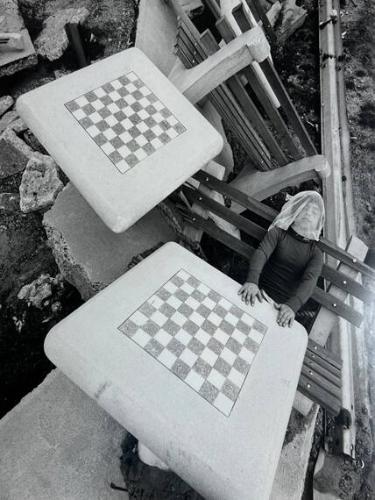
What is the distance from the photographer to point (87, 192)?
1.69 metres

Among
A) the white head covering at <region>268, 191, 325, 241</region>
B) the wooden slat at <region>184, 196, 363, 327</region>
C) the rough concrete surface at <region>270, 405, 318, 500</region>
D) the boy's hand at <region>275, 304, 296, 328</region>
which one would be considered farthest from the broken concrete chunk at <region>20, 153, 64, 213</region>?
the rough concrete surface at <region>270, 405, 318, 500</region>

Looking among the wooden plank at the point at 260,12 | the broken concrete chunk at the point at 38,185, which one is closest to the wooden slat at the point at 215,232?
the broken concrete chunk at the point at 38,185

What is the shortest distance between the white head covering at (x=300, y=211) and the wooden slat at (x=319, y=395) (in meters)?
0.91

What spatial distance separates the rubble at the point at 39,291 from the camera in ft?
8.13

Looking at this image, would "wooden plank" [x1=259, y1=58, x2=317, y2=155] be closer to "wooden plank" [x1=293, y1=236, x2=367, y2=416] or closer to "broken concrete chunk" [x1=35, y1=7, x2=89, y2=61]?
"wooden plank" [x1=293, y1=236, x2=367, y2=416]

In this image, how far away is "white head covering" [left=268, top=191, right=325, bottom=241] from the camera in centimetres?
227

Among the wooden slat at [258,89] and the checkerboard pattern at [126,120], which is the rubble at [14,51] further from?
the wooden slat at [258,89]

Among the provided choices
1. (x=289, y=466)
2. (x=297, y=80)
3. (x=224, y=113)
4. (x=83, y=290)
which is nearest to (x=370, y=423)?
(x=289, y=466)

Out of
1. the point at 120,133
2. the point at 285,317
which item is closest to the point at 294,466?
the point at 285,317

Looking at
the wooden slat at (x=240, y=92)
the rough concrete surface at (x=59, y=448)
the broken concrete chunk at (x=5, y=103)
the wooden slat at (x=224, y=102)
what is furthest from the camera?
the broken concrete chunk at (x=5, y=103)

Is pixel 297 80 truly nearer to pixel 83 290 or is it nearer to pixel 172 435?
pixel 83 290

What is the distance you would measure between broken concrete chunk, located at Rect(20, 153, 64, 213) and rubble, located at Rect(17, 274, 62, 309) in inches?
22.3

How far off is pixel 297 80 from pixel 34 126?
12.4 feet

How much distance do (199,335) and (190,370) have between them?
0.18 m
